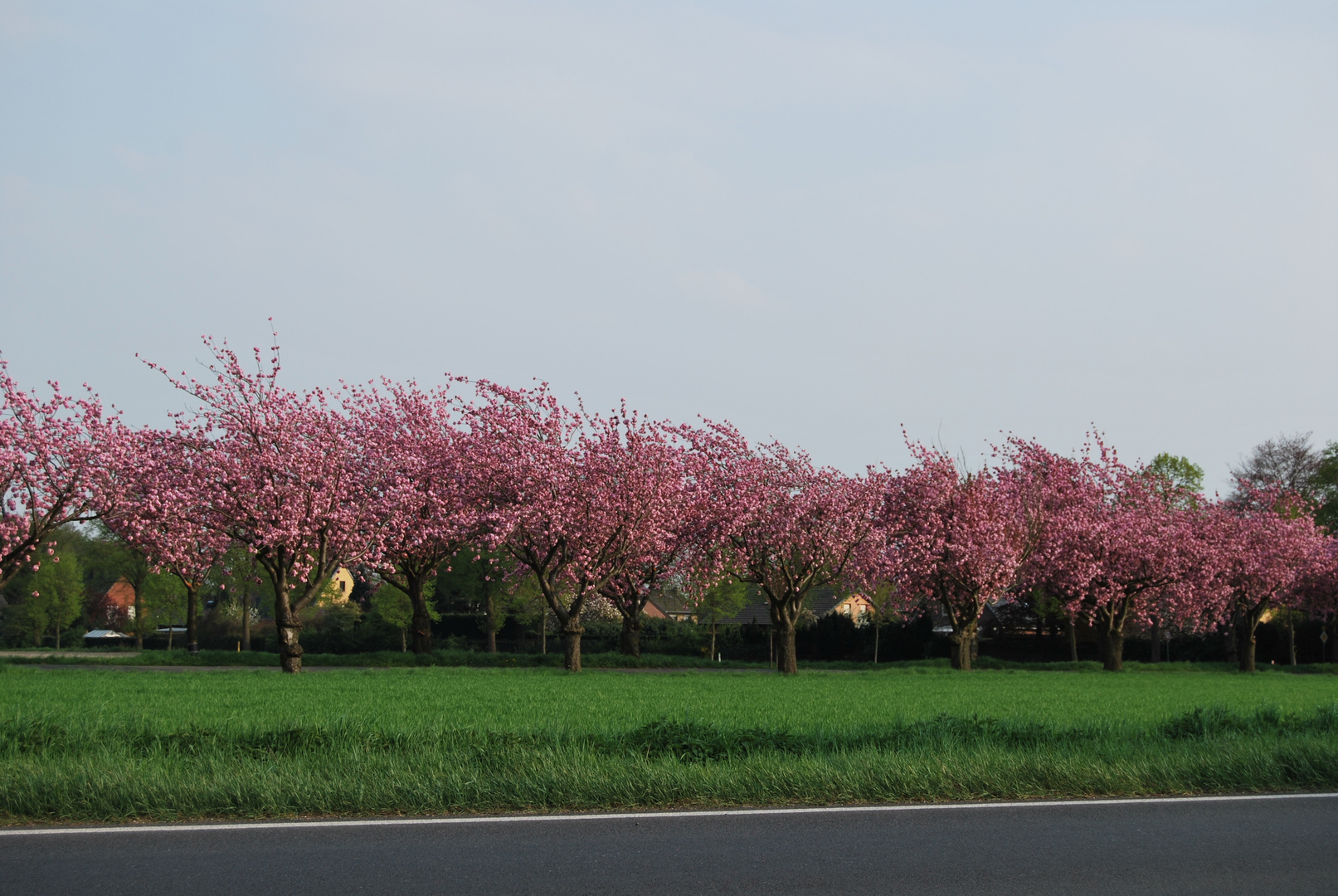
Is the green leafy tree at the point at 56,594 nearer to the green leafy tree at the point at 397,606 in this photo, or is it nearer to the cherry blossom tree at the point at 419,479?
the green leafy tree at the point at 397,606

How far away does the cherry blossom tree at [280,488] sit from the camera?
32.3m

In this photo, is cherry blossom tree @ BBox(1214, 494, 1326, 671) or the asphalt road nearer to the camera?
the asphalt road

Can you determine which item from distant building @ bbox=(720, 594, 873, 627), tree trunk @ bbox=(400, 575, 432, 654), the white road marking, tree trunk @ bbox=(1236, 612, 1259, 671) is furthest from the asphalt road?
distant building @ bbox=(720, 594, 873, 627)

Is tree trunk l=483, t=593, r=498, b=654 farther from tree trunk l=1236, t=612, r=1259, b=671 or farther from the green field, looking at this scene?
tree trunk l=1236, t=612, r=1259, b=671

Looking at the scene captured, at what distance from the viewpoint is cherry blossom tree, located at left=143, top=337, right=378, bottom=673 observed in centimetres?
3228

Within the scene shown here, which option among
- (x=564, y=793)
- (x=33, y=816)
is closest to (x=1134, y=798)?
(x=564, y=793)

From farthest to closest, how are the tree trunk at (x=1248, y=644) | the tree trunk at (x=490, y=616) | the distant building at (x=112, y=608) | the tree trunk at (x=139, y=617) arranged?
1. the distant building at (x=112, y=608)
2. the tree trunk at (x=139, y=617)
3. the tree trunk at (x=490, y=616)
4. the tree trunk at (x=1248, y=644)

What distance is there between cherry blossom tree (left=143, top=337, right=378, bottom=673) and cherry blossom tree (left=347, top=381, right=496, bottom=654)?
3062mm

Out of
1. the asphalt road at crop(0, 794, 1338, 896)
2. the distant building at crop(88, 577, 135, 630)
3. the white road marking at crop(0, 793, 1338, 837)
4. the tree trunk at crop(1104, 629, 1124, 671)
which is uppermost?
the asphalt road at crop(0, 794, 1338, 896)

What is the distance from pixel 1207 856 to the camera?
7.63m

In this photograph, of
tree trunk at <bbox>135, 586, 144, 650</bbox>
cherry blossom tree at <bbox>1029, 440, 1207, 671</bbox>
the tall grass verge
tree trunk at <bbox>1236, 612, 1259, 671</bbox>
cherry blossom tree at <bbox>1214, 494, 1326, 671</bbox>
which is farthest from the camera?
tree trunk at <bbox>135, 586, 144, 650</bbox>

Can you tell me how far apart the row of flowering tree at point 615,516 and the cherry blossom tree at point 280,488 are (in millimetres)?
77

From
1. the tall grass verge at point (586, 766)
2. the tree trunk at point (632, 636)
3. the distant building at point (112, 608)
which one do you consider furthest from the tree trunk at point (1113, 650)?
the distant building at point (112, 608)

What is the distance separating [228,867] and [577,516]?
98.3 ft
